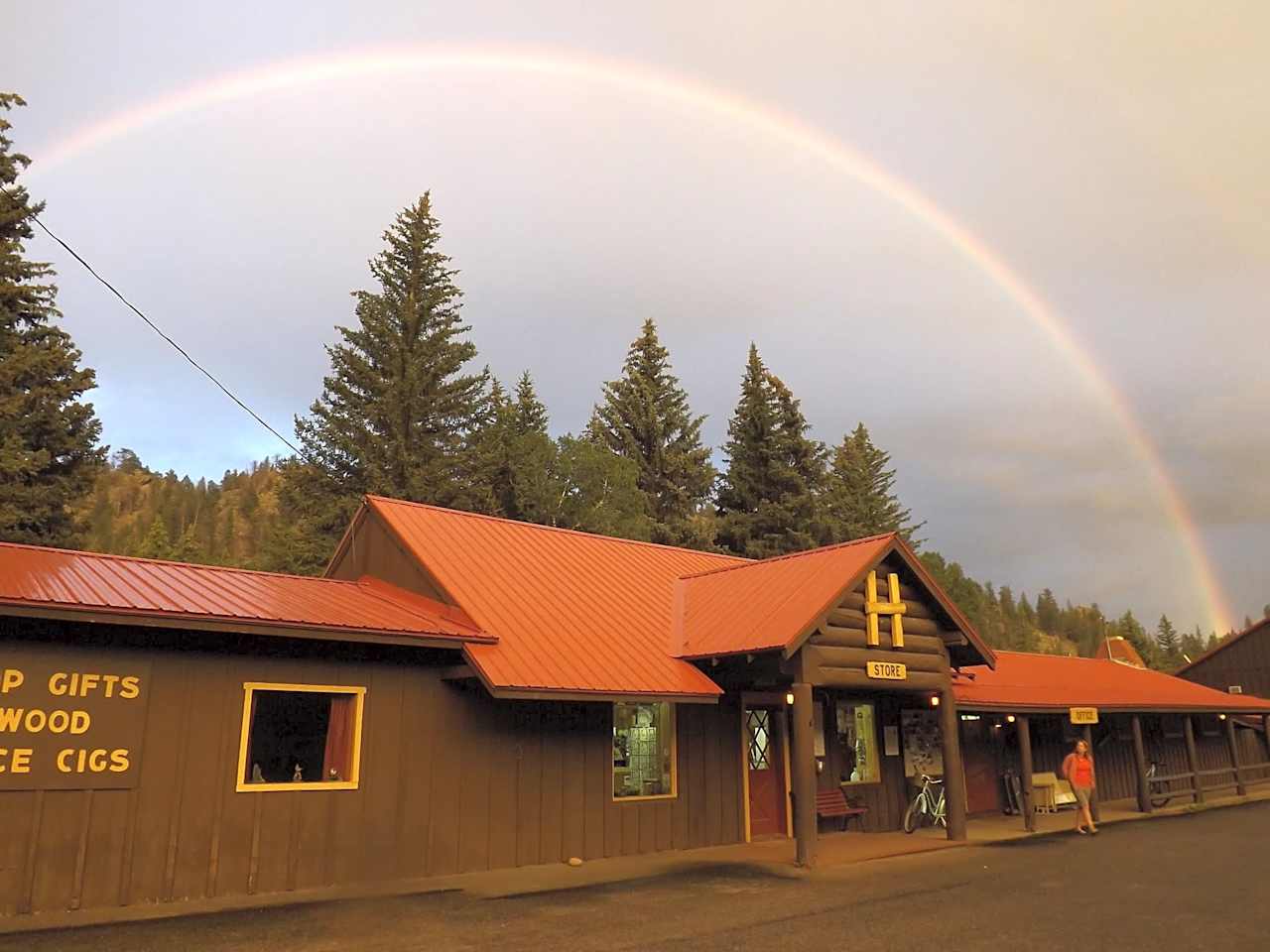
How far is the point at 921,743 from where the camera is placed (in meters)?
19.4

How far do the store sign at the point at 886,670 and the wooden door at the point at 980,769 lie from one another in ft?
21.3

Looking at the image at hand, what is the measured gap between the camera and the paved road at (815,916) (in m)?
8.46

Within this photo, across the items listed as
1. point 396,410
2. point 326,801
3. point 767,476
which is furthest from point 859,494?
point 326,801

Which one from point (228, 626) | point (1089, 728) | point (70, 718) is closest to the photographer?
point (70, 718)

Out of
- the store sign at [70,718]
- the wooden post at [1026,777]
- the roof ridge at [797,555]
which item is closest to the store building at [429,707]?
the store sign at [70,718]

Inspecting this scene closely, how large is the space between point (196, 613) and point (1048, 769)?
20202 mm

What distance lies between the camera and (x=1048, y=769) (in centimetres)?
2298

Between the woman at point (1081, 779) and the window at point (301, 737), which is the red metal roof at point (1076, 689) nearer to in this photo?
the woman at point (1081, 779)

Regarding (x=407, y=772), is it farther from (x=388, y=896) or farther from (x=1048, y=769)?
(x=1048, y=769)

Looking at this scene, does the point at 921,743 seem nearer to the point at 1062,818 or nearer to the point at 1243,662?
→ the point at 1062,818

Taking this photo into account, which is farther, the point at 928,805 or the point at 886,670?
the point at 928,805

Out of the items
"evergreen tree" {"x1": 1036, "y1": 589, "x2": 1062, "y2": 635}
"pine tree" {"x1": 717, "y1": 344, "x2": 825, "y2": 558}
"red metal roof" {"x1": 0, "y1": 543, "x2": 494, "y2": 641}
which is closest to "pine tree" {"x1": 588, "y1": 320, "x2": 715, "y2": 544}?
"pine tree" {"x1": 717, "y1": 344, "x2": 825, "y2": 558}

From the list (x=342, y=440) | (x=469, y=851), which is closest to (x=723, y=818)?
(x=469, y=851)

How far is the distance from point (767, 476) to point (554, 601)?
31.1m
